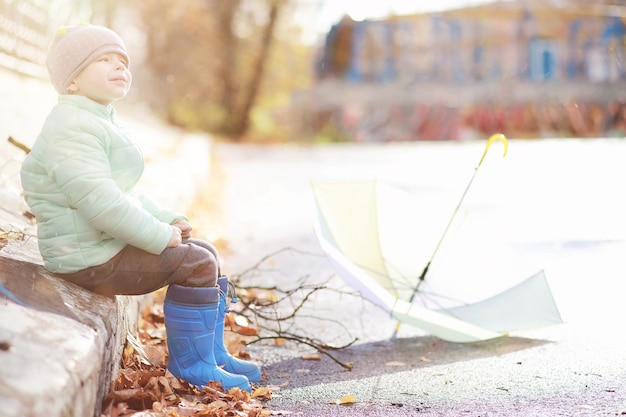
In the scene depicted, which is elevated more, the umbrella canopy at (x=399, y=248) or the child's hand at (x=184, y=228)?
the umbrella canopy at (x=399, y=248)

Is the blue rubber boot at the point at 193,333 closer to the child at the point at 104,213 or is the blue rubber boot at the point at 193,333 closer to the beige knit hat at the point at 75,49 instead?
the child at the point at 104,213

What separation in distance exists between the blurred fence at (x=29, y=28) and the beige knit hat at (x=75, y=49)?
7371mm

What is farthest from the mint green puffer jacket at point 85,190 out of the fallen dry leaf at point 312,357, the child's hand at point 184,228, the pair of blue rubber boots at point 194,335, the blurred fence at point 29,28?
the blurred fence at point 29,28

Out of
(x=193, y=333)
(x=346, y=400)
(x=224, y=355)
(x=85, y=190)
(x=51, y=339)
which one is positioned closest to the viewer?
(x=51, y=339)

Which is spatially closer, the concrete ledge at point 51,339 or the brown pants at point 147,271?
the concrete ledge at point 51,339

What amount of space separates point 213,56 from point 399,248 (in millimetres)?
24611

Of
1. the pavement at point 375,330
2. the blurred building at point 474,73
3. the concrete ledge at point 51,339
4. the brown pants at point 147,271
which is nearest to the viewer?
the concrete ledge at point 51,339

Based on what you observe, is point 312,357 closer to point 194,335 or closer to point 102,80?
point 194,335

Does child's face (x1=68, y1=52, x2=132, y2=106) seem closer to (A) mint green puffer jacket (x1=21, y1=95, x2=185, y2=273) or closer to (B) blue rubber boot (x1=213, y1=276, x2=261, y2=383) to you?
(A) mint green puffer jacket (x1=21, y1=95, x2=185, y2=273)

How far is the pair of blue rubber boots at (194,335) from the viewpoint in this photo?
11.6ft

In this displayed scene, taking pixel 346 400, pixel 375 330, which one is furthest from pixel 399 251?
pixel 346 400

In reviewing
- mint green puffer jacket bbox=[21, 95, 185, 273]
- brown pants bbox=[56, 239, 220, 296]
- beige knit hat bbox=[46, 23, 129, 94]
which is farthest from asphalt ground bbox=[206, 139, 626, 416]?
beige knit hat bbox=[46, 23, 129, 94]

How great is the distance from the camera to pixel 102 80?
3.35 meters

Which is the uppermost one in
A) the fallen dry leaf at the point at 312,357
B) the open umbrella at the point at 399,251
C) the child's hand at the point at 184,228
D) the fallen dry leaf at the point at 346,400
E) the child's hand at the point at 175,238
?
the open umbrella at the point at 399,251
